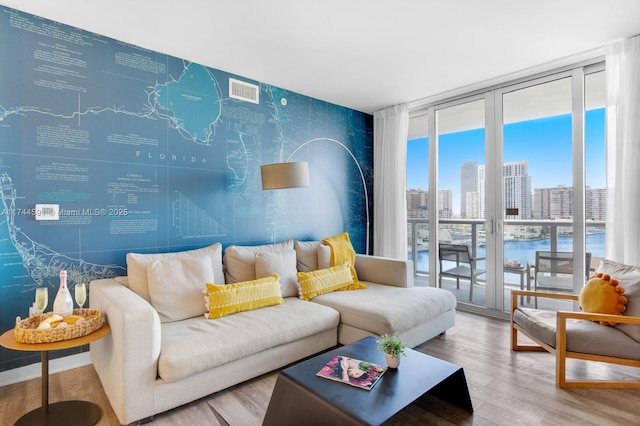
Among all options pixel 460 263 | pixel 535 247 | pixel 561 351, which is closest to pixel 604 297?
pixel 561 351

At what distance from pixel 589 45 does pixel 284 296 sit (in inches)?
135

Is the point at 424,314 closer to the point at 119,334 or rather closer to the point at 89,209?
the point at 119,334

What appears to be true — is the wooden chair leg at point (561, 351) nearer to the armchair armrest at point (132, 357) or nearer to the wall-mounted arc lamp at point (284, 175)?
the wall-mounted arc lamp at point (284, 175)

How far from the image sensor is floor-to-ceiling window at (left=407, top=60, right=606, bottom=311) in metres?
3.26

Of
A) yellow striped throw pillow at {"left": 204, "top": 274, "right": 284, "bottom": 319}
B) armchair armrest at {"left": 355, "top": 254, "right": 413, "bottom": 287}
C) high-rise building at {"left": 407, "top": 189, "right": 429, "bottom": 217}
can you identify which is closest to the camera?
yellow striped throw pillow at {"left": 204, "top": 274, "right": 284, "bottom": 319}

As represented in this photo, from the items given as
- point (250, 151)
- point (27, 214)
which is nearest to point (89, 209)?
point (27, 214)

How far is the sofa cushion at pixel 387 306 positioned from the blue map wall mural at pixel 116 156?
1181 mm

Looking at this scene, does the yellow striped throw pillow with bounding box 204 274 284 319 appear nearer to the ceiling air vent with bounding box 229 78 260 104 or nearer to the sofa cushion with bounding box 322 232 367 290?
the sofa cushion with bounding box 322 232 367 290

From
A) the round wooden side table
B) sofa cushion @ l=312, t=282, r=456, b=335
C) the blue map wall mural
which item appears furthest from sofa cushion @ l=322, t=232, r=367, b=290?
the round wooden side table

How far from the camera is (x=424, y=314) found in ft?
9.51

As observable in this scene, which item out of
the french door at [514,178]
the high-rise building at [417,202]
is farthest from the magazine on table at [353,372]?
the high-rise building at [417,202]

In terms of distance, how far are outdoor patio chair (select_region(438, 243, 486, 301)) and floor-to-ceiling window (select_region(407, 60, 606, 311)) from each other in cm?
7

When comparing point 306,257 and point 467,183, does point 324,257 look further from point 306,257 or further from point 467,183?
point 467,183

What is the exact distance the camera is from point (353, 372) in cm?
180
